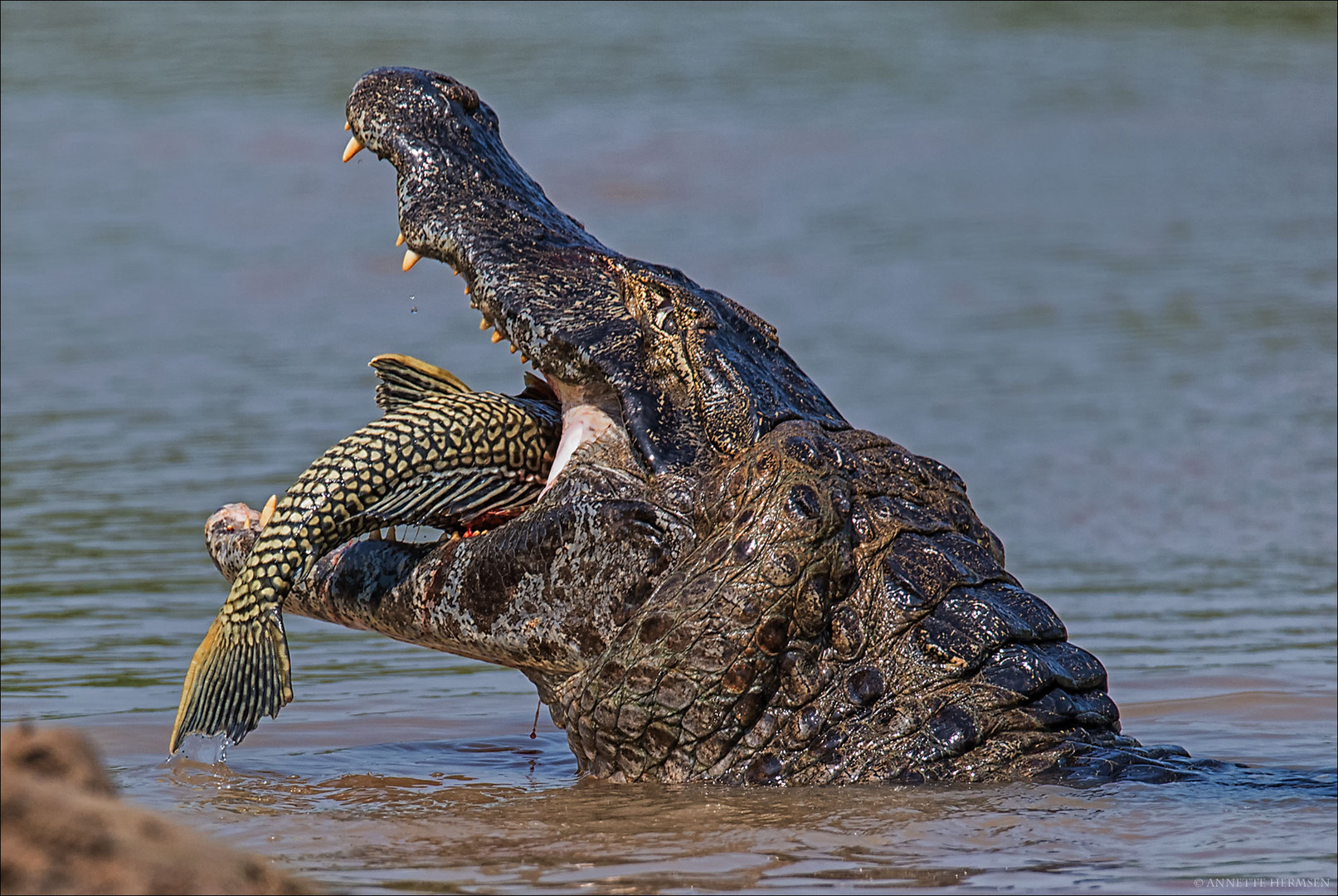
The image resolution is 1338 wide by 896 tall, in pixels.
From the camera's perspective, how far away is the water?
11.6 feet

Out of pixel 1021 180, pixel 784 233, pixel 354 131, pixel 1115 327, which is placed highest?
pixel 1021 180

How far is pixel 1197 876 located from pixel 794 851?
70cm

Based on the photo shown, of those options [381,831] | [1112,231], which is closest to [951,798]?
[381,831]

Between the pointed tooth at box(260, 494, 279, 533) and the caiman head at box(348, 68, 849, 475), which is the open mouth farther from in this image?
the pointed tooth at box(260, 494, 279, 533)

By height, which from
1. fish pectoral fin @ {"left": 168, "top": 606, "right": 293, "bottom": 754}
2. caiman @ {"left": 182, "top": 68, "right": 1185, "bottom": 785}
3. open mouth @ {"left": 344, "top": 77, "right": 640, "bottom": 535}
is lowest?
fish pectoral fin @ {"left": 168, "top": 606, "right": 293, "bottom": 754}

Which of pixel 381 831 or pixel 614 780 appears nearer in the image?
pixel 381 831

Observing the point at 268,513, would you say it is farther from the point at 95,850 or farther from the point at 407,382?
the point at 95,850

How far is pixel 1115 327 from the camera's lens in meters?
12.8

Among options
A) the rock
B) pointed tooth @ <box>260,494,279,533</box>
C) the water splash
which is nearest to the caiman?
pointed tooth @ <box>260,494,279,533</box>

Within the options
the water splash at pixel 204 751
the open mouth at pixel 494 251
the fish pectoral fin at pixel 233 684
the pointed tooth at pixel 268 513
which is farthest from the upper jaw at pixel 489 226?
the water splash at pixel 204 751

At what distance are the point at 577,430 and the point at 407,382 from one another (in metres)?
0.50

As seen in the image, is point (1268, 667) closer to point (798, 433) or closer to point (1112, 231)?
point (798, 433)

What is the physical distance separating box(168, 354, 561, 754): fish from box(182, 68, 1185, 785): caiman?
126 mm

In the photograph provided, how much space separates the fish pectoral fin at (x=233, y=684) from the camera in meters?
3.94
